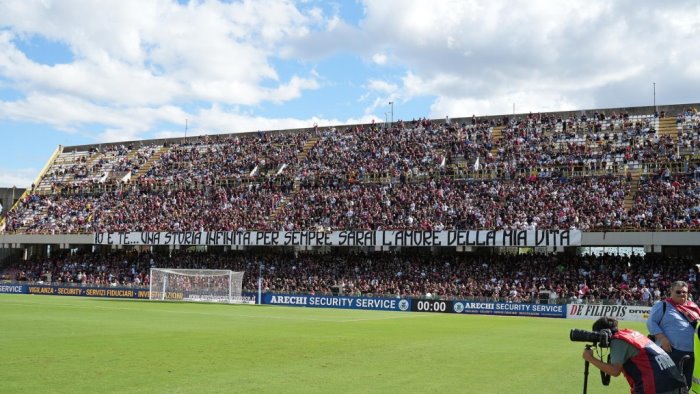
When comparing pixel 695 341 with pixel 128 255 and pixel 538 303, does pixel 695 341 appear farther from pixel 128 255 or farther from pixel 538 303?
pixel 128 255

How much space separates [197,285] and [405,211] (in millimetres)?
16731

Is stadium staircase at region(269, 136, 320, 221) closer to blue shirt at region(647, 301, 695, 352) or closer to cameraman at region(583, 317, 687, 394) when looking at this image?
blue shirt at region(647, 301, 695, 352)

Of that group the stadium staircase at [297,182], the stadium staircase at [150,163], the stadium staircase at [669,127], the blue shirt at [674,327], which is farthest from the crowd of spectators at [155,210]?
the blue shirt at [674,327]

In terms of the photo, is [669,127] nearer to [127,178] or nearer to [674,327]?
[127,178]

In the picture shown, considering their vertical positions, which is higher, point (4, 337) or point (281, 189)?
point (281, 189)

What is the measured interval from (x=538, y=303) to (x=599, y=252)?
362 inches

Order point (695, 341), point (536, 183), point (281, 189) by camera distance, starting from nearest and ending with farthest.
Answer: point (695, 341) < point (536, 183) < point (281, 189)

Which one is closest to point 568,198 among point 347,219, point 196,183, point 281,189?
point 347,219

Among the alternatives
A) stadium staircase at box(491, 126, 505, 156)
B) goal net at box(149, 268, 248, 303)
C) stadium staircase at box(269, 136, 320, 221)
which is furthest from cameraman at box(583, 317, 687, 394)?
stadium staircase at box(491, 126, 505, 156)

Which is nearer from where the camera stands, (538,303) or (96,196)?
(538,303)

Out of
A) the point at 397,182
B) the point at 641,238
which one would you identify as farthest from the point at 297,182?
the point at 641,238

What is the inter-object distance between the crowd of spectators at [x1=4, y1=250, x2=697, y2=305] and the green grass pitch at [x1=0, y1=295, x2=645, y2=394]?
1720cm

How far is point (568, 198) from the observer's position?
50844 millimetres

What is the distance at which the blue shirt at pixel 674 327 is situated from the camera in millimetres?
8664
